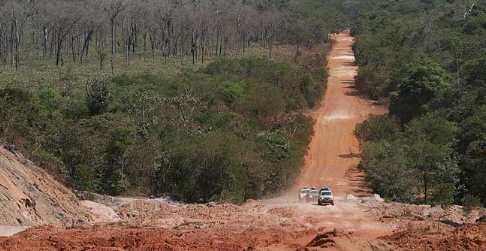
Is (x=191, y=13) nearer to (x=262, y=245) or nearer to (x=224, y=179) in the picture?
(x=224, y=179)

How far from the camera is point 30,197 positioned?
22891 mm

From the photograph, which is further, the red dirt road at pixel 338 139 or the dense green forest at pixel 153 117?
the red dirt road at pixel 338 139

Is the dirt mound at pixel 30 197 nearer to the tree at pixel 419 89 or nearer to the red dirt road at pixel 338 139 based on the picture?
the red dirt road at pixel 338 139

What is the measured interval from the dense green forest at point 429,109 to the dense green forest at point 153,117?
18.8 ft

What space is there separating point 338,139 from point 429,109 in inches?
285

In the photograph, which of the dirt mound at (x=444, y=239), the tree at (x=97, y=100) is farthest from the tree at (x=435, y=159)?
the tree at (x=97, y=100)

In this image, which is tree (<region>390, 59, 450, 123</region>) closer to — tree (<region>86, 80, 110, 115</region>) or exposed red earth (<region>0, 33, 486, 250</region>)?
exposed red earth (<region>0, 33, 486, 250</region>)

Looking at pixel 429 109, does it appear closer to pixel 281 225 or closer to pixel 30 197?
pixel 281 225

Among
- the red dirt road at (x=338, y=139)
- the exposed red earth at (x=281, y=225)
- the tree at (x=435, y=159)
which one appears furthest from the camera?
the red dirt road at (x=338, y=139)

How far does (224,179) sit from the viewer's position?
31.5 m

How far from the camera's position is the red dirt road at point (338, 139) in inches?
1543

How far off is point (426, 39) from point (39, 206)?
6074 centimetres

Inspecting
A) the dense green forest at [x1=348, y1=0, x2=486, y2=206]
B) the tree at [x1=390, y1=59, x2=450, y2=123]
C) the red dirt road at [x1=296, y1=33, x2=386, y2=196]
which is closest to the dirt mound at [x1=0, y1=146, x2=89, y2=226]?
the red dirt road at [x1=296, y1=33, x2=386, y2=196]

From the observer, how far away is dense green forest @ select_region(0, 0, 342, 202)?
104 ft
